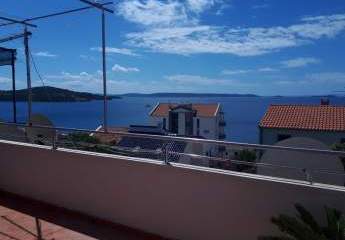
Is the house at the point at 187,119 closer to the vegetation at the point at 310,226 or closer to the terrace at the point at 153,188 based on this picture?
A: the terrace at the point at 153,188

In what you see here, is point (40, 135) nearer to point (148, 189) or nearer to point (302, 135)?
point (148, 189)

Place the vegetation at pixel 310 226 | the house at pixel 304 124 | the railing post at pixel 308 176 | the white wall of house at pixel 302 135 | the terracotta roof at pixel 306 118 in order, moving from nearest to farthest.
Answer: the vegetation at pixel 310 226 → the railing post at pixel 308 176 → the white wall of house at pixel 302 135 → the house at pixel 304 124 → the terracotta roof at pixel 306 118

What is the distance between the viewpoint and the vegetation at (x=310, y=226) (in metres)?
2.89

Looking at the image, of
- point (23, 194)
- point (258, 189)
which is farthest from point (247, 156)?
point (23, 194)

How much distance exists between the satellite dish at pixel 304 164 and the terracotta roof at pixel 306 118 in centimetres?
2649

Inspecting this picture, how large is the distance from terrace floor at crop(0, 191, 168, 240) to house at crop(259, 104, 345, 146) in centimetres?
2474

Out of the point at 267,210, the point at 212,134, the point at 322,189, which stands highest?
the point at 322,189

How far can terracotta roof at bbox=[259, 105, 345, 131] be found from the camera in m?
28.9

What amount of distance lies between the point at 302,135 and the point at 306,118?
139cm

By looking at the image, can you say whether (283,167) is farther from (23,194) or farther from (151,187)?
(23,194)

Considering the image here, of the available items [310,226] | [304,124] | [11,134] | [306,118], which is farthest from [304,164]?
[306,118]

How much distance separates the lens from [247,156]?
4.50m

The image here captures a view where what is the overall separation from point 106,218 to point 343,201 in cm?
281

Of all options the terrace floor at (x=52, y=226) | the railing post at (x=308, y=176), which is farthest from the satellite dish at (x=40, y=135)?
the railing post at (x=308, y=176)
